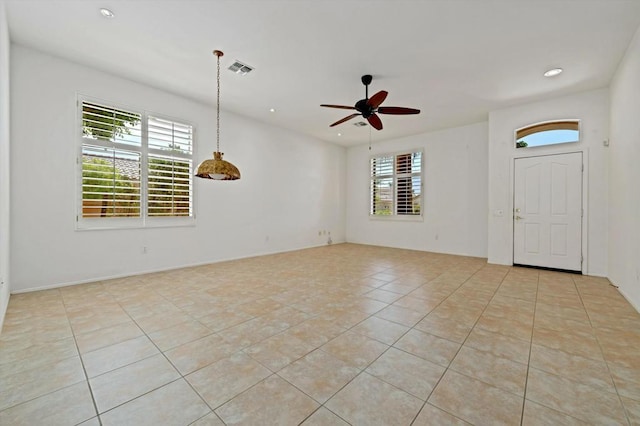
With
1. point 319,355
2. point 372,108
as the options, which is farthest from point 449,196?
point 319,355

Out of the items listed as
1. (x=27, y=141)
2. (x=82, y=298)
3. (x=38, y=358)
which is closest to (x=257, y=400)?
(x=38, y=358)

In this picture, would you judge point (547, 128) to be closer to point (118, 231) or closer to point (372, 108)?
point (372, 108)

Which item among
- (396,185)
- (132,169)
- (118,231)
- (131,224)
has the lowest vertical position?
(118,231)

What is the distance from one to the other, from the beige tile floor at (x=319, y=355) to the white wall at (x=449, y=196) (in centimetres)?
268

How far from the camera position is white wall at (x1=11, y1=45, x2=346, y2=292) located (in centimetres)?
345

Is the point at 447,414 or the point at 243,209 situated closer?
the point at 447,414

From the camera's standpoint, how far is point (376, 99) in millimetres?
3580

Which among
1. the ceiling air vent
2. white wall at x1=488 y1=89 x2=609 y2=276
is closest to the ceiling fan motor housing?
the ceiling air vent

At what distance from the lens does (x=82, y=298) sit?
128 inches

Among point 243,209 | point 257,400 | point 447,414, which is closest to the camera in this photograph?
point 447,414

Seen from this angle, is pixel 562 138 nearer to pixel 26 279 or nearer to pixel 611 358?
pixel 611 358

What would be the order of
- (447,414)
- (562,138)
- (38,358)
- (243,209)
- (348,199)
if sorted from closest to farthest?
(447,414), (38,358), (562,138), (243,209), (348,199)

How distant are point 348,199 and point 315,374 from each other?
7167 mm

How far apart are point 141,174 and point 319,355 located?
4137 mm
